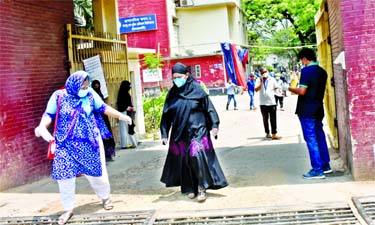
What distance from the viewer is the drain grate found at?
5312 millimetres

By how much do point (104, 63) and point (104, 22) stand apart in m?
1.82

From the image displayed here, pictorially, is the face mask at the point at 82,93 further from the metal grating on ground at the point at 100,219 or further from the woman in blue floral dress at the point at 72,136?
the metal grating on ground at the point at 100,219

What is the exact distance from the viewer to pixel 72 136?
19.4 feet

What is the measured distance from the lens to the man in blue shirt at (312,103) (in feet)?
23.1

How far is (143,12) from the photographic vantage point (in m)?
34.3

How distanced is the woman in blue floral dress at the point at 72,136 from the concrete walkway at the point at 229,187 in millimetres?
643

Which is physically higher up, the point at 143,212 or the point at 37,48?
the point at 37,48

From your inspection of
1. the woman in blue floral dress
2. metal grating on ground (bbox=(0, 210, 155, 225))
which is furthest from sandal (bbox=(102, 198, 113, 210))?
the woman in blue floral dress

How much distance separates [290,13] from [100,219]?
34.4m

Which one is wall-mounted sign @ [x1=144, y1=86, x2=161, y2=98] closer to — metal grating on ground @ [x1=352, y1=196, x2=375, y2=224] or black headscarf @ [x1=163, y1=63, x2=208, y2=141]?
black headscarf @ [x1=163, y1=63, x2=208, y2=141]

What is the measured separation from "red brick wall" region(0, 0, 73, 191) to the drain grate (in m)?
3.59

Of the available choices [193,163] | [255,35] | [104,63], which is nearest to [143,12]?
[255,35]

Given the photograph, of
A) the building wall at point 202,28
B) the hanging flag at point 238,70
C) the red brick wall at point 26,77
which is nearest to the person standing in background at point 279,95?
the hanging flag at point 238,70

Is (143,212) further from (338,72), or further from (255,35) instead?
(255,35)
